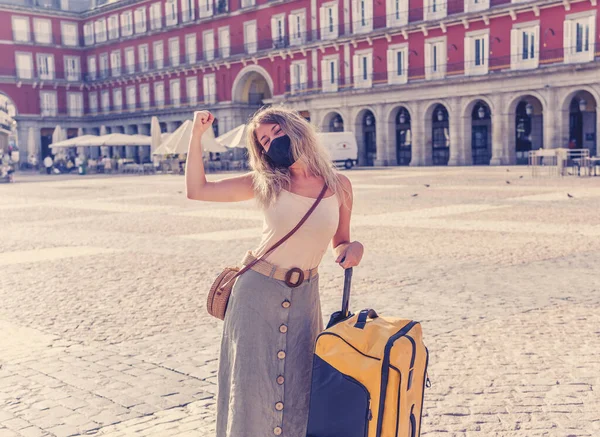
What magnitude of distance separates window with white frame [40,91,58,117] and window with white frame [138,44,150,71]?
9240 mm

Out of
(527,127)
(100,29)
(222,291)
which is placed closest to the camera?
(222,291)

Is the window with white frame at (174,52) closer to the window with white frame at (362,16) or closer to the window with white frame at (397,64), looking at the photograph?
the window with white frame at (362,16)

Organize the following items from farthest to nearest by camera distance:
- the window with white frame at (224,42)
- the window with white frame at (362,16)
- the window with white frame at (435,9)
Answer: the window with white frame at (224,42), the window with white frame at (362,16), the window with white frame at (435,9)

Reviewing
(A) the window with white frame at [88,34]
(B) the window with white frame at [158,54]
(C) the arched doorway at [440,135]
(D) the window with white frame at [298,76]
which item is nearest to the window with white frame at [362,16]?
(D) the window with white frame at [298,76]

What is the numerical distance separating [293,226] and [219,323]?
3.67 meters

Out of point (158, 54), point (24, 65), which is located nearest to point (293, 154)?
point (158, 54)

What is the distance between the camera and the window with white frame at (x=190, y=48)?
54781 millimetres

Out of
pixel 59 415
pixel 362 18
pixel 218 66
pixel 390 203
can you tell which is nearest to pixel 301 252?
pixel 59 415

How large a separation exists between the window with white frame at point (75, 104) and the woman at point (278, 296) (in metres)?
65.7

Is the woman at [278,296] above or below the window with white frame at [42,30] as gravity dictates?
below

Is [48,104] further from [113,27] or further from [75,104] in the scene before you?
[113,27]

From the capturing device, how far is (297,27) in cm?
4700

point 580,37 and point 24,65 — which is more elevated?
point 24,65

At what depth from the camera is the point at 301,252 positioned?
271cm
